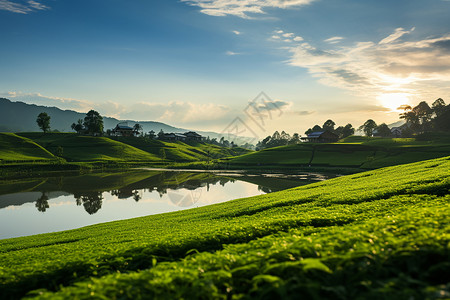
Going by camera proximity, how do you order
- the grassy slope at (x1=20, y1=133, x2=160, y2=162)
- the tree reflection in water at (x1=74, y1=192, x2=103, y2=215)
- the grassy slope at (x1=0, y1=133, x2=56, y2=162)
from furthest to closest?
the grassy slope at (x1=20, y1=133, x2=160, y2=162)
the grassy slope at (x1=0, y1=133, x2=56, y2=162)
the tree reflection in water at (x1=74, y1=192, x2=103, y2=215)

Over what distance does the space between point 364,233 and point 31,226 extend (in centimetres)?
4654

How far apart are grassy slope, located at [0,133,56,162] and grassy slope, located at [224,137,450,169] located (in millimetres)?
103165

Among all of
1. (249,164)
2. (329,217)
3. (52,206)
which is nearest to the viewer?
(329,217)

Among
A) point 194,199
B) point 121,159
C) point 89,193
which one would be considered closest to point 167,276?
point 194,199

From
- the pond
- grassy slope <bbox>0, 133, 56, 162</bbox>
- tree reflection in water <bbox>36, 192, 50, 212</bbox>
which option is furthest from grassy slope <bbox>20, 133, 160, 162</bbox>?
tree reflection in water <bbox>36, 192, 50, 212</bbox>

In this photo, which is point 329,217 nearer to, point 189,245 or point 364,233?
point 364,233

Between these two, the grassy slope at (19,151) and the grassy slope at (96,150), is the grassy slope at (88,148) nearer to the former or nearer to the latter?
the grassy slope at (96,150)

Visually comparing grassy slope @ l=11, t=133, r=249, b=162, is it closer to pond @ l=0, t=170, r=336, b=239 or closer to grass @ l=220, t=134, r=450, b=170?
grass @ l=220, t=134, r=450, b=170

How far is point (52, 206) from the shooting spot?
50125 millimetres

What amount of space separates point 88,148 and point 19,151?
119ft

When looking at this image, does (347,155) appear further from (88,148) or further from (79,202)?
(88,148)

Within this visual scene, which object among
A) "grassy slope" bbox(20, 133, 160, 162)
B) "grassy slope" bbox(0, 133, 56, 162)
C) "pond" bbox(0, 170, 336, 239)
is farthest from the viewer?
"grassy slope" bbox(20, 133, 160, 162)

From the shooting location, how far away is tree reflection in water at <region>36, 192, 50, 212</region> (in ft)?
159

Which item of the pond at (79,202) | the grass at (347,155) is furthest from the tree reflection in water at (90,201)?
the grass at (347,155)
